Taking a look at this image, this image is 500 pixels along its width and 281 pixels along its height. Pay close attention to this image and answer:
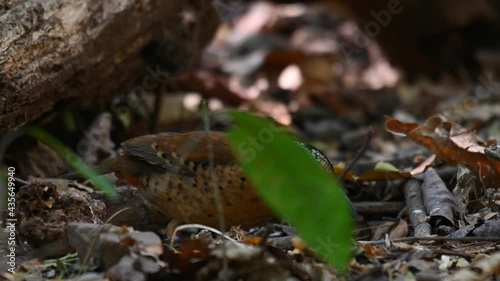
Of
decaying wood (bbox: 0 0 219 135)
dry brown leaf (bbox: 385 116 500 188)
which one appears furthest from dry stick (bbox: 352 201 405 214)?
decaying wood (bbox: 0 0 219 135)

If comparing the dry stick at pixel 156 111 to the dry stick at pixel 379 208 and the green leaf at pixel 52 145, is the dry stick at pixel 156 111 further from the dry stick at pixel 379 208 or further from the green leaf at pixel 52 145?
the dry stick at pixel 379 208

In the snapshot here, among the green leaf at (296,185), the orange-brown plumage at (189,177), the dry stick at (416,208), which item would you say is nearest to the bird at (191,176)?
the orange-brown plumage at (189,177)

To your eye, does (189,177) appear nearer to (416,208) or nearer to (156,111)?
(416,208)

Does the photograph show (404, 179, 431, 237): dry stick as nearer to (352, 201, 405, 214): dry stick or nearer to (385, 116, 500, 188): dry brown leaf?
(352, 201, 405, 214): dry stick

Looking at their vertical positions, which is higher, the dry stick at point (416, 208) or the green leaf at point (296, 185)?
the green leaf at point (296, 185)

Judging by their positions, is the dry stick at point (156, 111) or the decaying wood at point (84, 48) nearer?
the decaying wood at point (84, 48)

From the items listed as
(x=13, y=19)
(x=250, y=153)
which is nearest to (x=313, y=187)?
(x=250, y=153)
